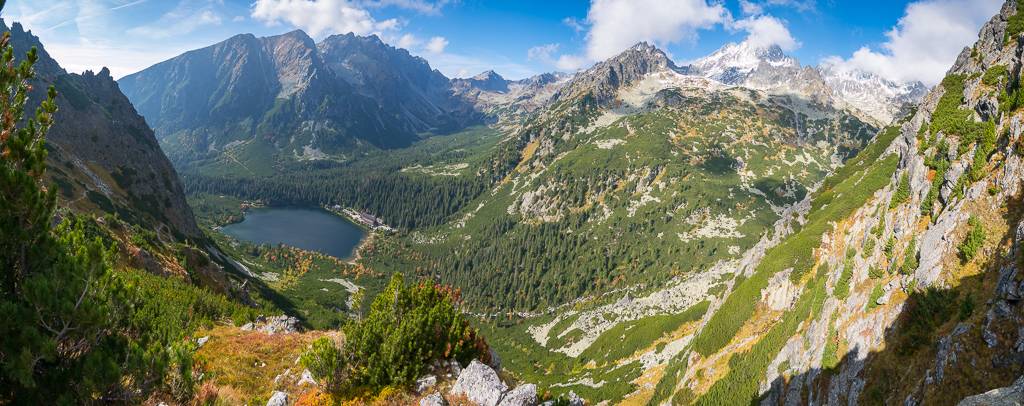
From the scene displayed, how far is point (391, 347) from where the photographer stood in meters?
19.3

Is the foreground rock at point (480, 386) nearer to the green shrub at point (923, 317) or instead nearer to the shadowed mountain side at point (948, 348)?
the shadowed mountain side at point (948, 348)

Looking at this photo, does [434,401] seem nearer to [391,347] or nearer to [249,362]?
[391,347]

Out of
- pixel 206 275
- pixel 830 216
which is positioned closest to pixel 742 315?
pixel 830 216

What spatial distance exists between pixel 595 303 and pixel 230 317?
156 m

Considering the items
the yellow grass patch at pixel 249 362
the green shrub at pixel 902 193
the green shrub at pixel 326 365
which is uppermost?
the green shrub at pixel 902 193

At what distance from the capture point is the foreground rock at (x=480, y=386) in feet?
60.5

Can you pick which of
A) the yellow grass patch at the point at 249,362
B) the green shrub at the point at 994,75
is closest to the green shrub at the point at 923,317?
the green shrub at the point at 994,75

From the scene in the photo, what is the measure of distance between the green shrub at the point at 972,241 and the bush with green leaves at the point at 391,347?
3063 centimetres

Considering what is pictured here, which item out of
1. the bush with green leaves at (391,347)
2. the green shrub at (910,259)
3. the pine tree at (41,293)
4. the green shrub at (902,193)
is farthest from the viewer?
the green shrub at (902,193)

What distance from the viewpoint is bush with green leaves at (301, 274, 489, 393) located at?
62.3 ft

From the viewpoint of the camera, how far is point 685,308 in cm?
13362

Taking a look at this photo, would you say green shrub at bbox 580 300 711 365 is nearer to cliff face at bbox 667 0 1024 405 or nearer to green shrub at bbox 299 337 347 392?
cliff face at bbox 667 0 1024 405

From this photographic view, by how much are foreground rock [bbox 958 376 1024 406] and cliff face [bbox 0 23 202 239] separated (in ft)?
420

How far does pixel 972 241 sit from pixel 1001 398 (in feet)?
71.0
